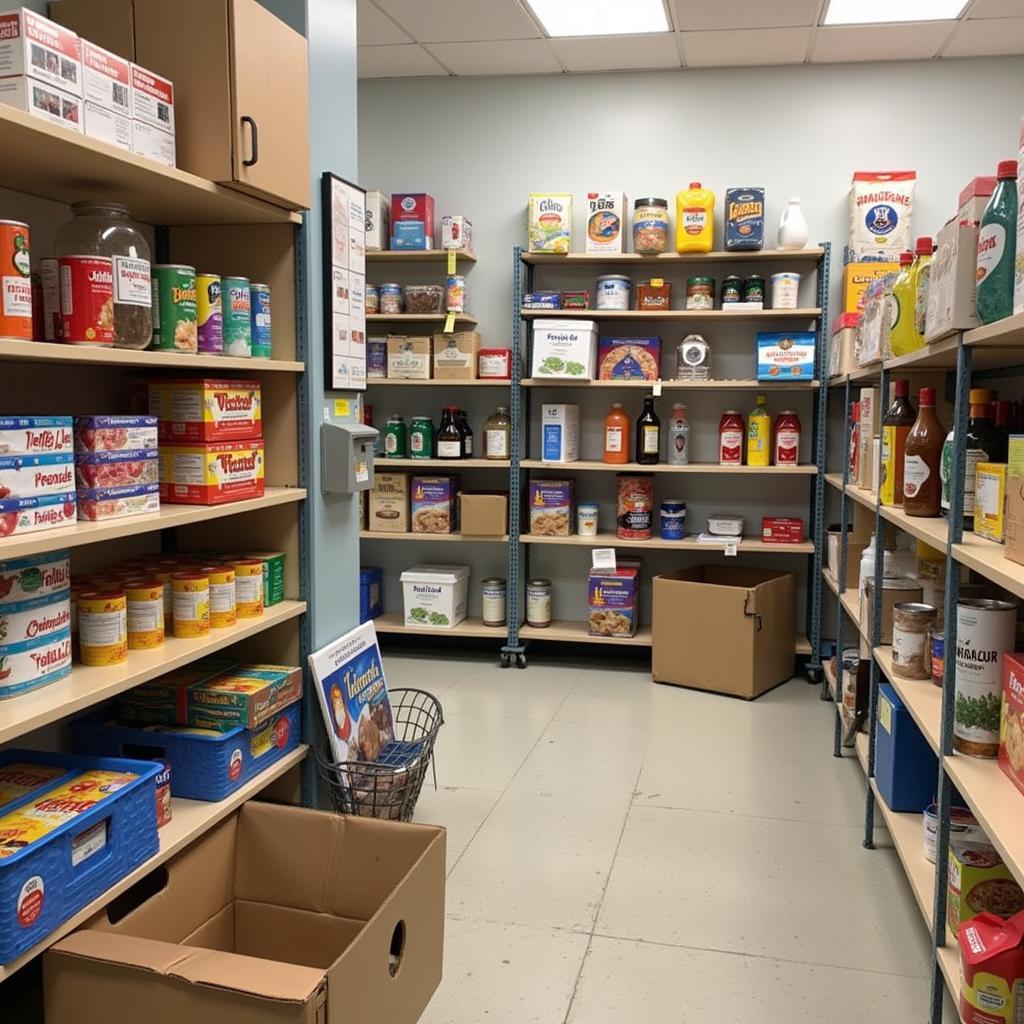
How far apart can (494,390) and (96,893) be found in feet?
12.1

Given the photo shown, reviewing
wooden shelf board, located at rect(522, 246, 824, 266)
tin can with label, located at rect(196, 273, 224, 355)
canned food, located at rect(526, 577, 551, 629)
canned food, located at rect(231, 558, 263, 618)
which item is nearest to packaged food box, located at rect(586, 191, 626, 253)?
wooden shelf board, located at rect(522, 246, 824, 266)

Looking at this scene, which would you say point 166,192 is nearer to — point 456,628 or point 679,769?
point 679,769

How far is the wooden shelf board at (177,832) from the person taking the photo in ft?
5.28

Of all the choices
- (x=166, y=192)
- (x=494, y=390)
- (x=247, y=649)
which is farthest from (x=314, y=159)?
(x=494, y=390)

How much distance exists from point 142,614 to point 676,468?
9.83 ft

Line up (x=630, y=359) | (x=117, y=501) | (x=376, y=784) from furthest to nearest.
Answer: (x=630, y=359) → (x=376, y=784) → (x=117, y=501)

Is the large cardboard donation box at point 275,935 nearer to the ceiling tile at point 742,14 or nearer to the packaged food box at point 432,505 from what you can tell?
the packaged food box at point 432,505

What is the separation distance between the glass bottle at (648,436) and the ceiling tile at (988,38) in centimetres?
208

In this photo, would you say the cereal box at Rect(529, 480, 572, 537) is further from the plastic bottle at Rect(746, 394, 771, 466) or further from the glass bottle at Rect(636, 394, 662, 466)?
the plastic bottle at Rect(746, 394, 771, 466)

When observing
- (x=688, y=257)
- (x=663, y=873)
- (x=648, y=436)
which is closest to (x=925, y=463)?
(x=663, y=873)

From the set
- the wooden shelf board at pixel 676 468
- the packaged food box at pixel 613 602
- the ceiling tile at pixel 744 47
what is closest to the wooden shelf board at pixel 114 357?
the wooden shelf board at pixel 676 468

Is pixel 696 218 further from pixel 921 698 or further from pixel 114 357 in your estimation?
pixel 114 357

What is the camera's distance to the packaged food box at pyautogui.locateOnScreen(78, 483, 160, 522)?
1.84 m

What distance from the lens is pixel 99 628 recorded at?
6.37ft
